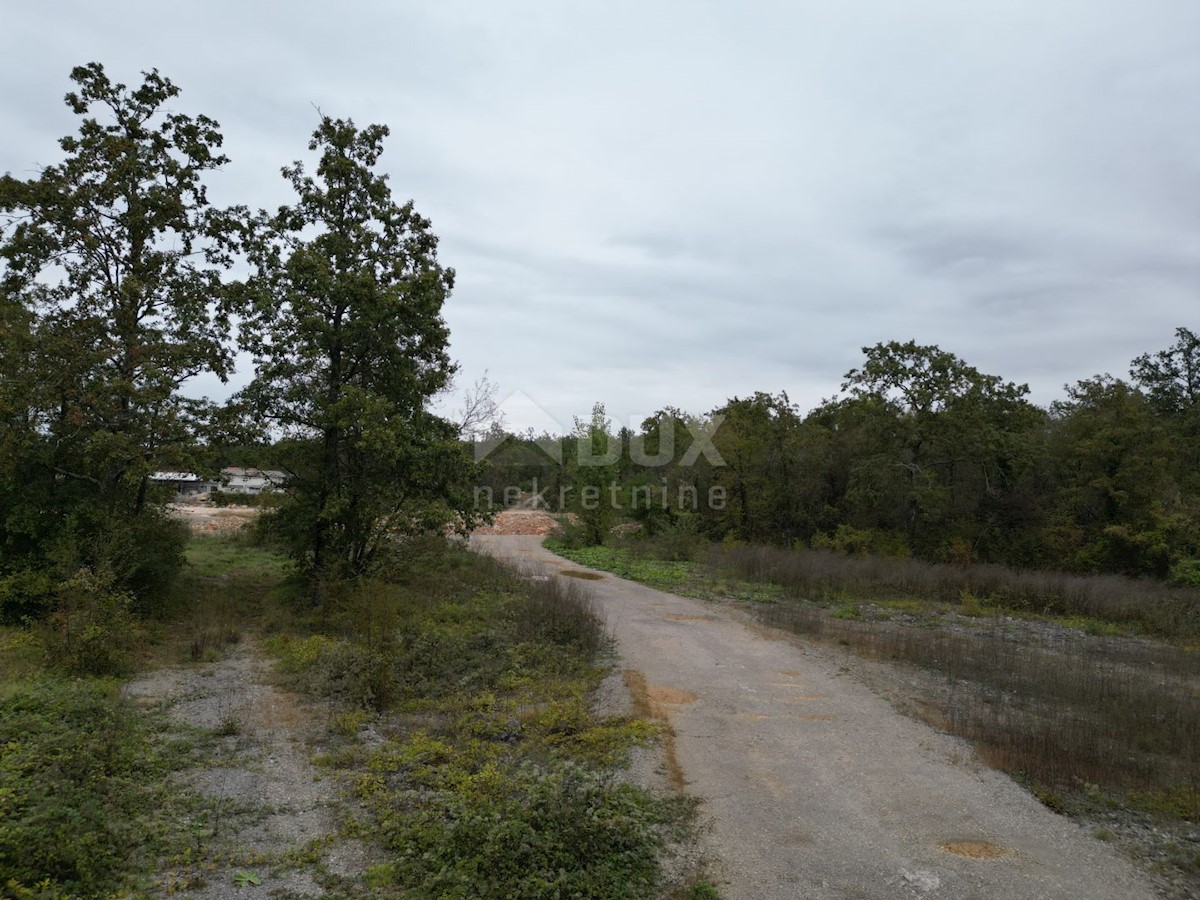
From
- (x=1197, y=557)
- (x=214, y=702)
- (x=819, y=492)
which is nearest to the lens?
(x=214, y=702)

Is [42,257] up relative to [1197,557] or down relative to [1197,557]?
up

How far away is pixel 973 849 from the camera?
5266 mm

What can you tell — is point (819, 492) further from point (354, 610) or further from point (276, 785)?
point (276, 785)

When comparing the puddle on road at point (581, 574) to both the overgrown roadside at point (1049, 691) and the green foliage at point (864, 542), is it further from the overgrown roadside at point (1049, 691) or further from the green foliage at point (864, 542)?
the green foliage at point (864, 542)

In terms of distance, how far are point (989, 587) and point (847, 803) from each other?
17.3 m

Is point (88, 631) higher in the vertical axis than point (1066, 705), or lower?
higher

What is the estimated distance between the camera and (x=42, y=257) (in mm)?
13047

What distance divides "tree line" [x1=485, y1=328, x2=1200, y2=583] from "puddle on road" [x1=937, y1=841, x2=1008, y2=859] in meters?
23.2

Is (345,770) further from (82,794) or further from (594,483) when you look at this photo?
(594,483)

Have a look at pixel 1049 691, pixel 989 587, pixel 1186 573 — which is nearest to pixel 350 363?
pixel 1049 691

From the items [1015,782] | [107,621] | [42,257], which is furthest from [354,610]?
[1015,782]

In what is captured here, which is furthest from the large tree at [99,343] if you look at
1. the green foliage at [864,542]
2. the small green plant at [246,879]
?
the green foliage at [864,542]

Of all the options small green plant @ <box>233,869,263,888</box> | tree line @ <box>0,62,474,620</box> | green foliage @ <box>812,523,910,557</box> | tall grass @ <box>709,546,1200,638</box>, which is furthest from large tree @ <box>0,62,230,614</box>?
green foliage @ <box>812,523,910,557</box>

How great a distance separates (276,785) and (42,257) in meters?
11.8
